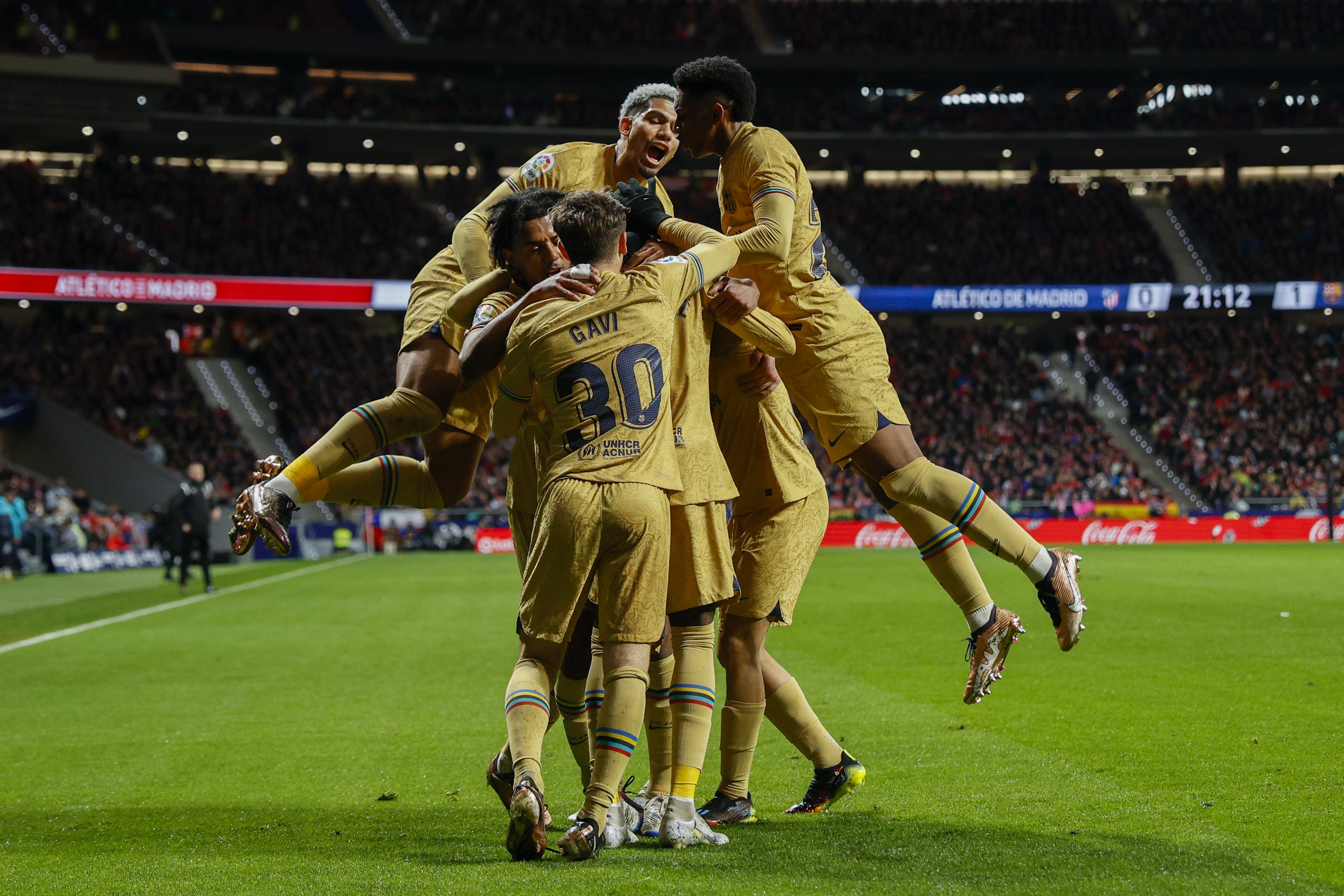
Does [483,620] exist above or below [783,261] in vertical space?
below

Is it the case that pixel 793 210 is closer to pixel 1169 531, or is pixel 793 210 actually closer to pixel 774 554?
pixel 774 554

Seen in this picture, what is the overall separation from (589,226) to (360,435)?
181cm

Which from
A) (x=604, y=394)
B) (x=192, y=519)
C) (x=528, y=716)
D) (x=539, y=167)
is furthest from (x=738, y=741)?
(x=192, y=519)

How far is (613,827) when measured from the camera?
4.46 metres

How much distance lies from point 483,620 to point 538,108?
1243 inches

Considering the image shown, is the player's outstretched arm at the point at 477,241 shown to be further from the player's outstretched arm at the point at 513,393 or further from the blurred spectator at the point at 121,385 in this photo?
the blurred spectator at the point at 121,385

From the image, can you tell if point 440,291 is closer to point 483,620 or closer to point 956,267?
point 483,620

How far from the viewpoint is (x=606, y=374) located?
14.3ft

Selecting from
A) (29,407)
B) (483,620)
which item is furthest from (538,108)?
(483,620)

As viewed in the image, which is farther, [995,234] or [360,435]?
[995,234]

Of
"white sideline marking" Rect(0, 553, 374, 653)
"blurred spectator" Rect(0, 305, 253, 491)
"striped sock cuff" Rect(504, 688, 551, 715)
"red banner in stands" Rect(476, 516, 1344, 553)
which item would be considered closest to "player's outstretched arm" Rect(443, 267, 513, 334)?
"striped sock cuff" Rect(504, 688, 551, 715)

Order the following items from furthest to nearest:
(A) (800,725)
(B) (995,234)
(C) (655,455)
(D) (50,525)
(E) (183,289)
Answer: (B) (995,234) → (E) (183,289) → (D) (50,525) → (A) (800,725) → (C) (655,455)

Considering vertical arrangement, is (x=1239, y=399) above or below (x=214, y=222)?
below

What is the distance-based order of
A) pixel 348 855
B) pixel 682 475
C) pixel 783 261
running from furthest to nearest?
pixel 783 261
pixel 682 475
pixel 348 855
